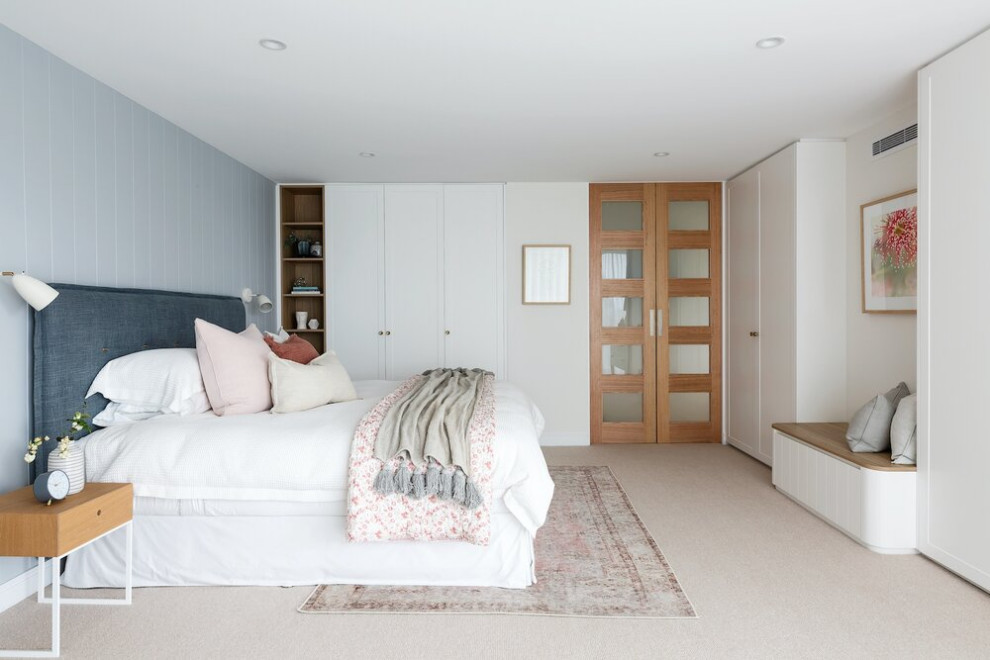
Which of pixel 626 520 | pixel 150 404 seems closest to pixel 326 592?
pixel 150 404

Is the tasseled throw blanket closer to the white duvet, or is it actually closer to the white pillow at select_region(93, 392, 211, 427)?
the white duvet

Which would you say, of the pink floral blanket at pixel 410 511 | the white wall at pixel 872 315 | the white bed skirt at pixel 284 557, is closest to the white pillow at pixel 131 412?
the white bed skirt at pixel 284 557

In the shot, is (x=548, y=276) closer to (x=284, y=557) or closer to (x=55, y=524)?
(x=284, y=557)

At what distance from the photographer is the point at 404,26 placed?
2.53 meters

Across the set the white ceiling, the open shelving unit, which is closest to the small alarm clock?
the white ceiling

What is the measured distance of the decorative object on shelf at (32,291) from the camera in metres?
2.37

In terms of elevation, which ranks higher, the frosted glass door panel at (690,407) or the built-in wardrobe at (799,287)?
the built-in wardrobe at (799,287)

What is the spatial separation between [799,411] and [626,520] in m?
1.68

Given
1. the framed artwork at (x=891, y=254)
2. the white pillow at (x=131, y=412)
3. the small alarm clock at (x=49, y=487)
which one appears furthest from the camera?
the framed artwork at (x=891, y=254)

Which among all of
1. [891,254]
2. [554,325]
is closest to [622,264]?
[554,325]

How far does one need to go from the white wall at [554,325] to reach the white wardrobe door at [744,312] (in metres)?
1.32

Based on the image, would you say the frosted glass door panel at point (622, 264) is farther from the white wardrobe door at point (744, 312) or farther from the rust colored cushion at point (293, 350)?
the rust colored cushion at point (293, 350)

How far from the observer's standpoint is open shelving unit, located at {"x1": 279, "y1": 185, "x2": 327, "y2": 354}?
5496 mm

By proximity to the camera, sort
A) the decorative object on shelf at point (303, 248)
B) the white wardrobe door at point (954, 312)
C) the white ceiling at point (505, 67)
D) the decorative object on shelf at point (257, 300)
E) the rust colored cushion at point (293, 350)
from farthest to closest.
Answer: the decorative object on shelf at point (303, 248)
the decorative object on shelf at point (257, 300)
the rust colored cushion at point (293, 350)
the white wardrobe door at point (954, 312)
the white ceiling at point (505, 67)
